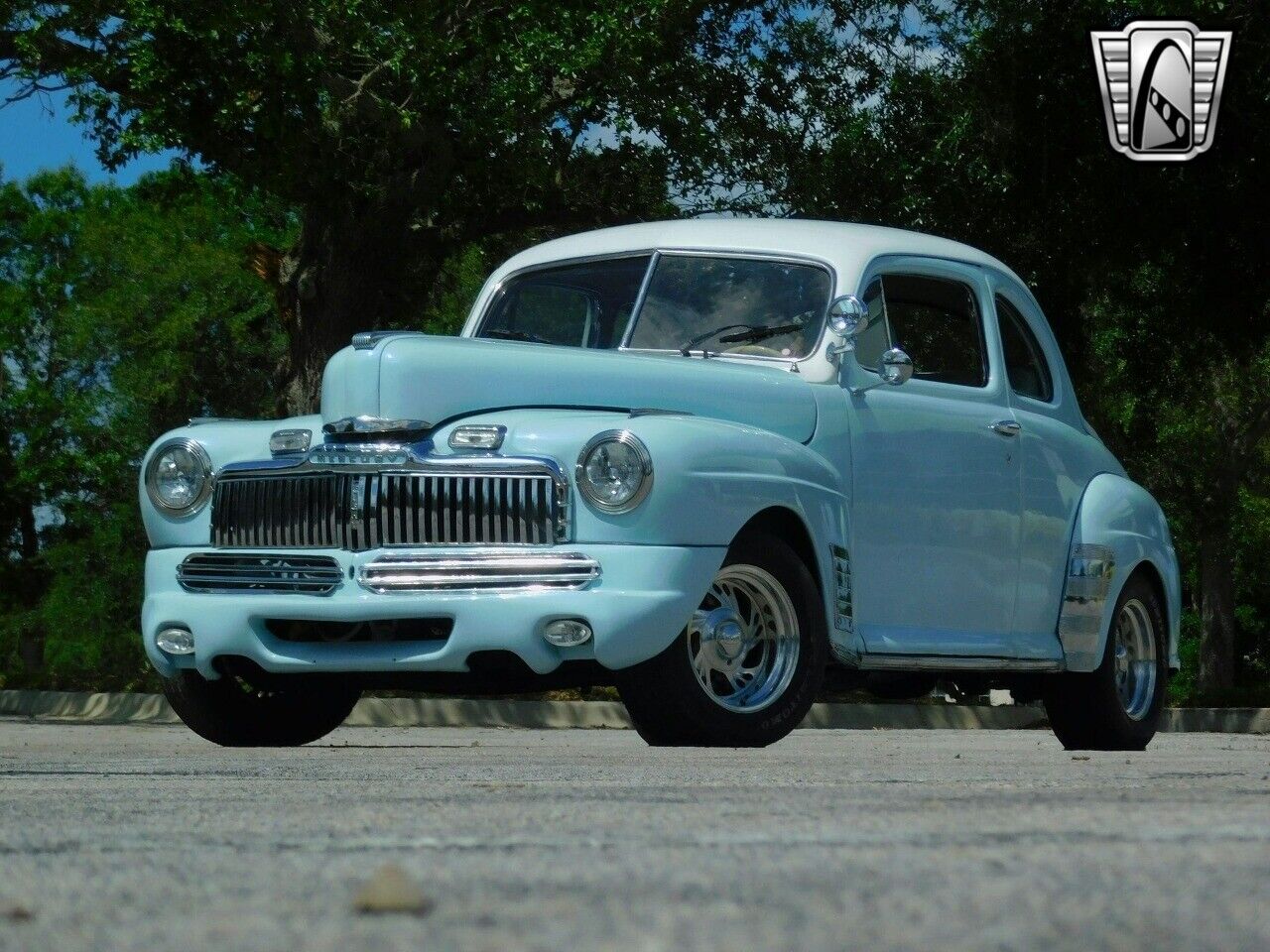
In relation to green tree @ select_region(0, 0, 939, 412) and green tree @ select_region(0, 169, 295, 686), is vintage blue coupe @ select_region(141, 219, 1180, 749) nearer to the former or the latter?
green tree @ select_region(0, 0, 939, 412)

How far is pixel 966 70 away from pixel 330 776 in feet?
45.5

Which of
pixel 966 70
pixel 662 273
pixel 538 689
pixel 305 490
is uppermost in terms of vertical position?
pixel 966 70

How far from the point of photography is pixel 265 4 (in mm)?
16359

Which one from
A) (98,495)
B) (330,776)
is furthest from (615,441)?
(98,495)

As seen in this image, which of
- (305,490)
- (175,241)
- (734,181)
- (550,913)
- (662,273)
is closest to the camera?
(550,913)

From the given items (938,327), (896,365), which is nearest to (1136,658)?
(938,327)

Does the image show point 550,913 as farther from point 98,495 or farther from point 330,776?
point 98,495

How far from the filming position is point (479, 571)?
→ 7184 millimetres

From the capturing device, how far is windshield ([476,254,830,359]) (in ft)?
27.9

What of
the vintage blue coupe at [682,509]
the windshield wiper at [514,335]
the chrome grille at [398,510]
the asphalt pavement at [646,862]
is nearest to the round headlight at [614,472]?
the vintage blue coupe at [682,509]

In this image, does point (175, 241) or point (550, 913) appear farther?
point (175, 241)

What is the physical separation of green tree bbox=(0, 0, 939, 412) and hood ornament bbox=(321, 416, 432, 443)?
31.0 ft

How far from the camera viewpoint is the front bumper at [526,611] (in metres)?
7.07

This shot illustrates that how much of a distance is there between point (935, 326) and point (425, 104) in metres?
8.88
